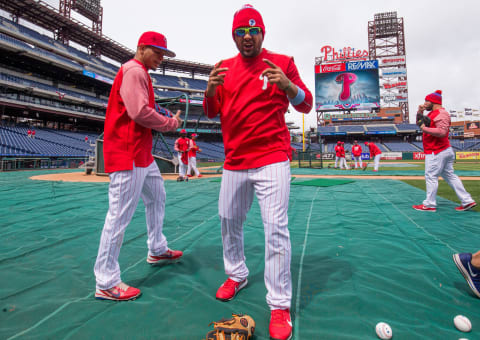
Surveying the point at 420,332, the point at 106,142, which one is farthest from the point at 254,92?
the point at 420,332

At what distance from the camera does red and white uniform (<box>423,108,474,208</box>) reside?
4.03 m

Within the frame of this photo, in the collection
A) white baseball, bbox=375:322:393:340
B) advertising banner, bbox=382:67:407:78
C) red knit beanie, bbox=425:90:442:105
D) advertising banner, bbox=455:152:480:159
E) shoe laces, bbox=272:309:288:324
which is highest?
advertising banner, bbox=382:67:407:78

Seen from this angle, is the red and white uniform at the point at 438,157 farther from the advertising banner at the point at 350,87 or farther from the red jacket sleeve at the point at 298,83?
the advertising banner at the point at 350,87

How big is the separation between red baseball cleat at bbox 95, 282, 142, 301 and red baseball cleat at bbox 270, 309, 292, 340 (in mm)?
986

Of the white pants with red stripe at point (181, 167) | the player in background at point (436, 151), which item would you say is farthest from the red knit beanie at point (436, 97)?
the white pants with red stripe at point (181, 167)

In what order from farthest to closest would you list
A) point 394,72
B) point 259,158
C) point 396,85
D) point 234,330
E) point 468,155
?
point 396,85, point 394,72, point 468,155, point 259,158, point 234,330

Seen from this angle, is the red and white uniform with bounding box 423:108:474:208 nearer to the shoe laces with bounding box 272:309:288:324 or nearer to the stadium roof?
the shoe laces with bounding box 272:309:288:324

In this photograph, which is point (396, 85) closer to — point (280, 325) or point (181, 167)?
point (181, 167)

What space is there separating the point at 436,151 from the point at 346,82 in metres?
40.9

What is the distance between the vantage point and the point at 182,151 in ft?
33.4

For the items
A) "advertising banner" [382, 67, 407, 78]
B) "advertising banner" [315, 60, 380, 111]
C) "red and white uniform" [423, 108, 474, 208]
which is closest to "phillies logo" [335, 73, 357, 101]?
"advertising banner" [315, 60, 380, 111]

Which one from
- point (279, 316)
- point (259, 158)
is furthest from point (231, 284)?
point (259, 158)

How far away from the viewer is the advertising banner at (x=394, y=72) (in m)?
44.9

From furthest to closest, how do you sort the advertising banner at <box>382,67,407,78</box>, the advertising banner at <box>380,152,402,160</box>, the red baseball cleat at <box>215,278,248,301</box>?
the advertising banner at <box>382,67,407,78</box> → the advertising banner at <box>380,152,402,160</box> → the red baseball cleat at <box>215,278,248,301</box>
